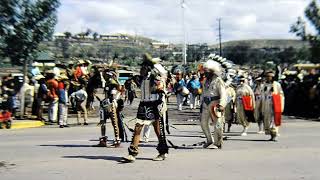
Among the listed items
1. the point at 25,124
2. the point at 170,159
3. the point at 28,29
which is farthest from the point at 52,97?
the point at 170,159

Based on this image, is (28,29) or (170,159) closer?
(170,159)

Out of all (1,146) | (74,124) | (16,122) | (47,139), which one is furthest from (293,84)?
(1,146)

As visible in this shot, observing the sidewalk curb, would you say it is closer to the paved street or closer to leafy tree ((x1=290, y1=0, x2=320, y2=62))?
the paved street

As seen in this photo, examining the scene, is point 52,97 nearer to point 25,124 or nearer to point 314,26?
point 25,124

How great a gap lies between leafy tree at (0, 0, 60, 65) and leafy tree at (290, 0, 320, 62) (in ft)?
35.7

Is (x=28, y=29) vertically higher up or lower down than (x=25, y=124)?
higher up

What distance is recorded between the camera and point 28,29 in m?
22.0

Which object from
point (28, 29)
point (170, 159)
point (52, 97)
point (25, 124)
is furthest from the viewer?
point (28, 29)

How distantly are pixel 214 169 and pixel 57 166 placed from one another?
8.71 feet

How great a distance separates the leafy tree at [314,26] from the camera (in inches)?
1014

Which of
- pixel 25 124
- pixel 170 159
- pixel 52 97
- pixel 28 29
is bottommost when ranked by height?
pixel 170 159

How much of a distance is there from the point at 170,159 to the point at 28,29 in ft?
41.9

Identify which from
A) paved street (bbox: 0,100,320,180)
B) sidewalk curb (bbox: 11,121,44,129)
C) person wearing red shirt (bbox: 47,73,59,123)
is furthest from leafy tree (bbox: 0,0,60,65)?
paved street (bbox: 0,100,320,180)

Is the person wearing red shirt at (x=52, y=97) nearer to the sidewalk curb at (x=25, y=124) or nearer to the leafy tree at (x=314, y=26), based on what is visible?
the sidewalk curb at (x=25, y=124)
